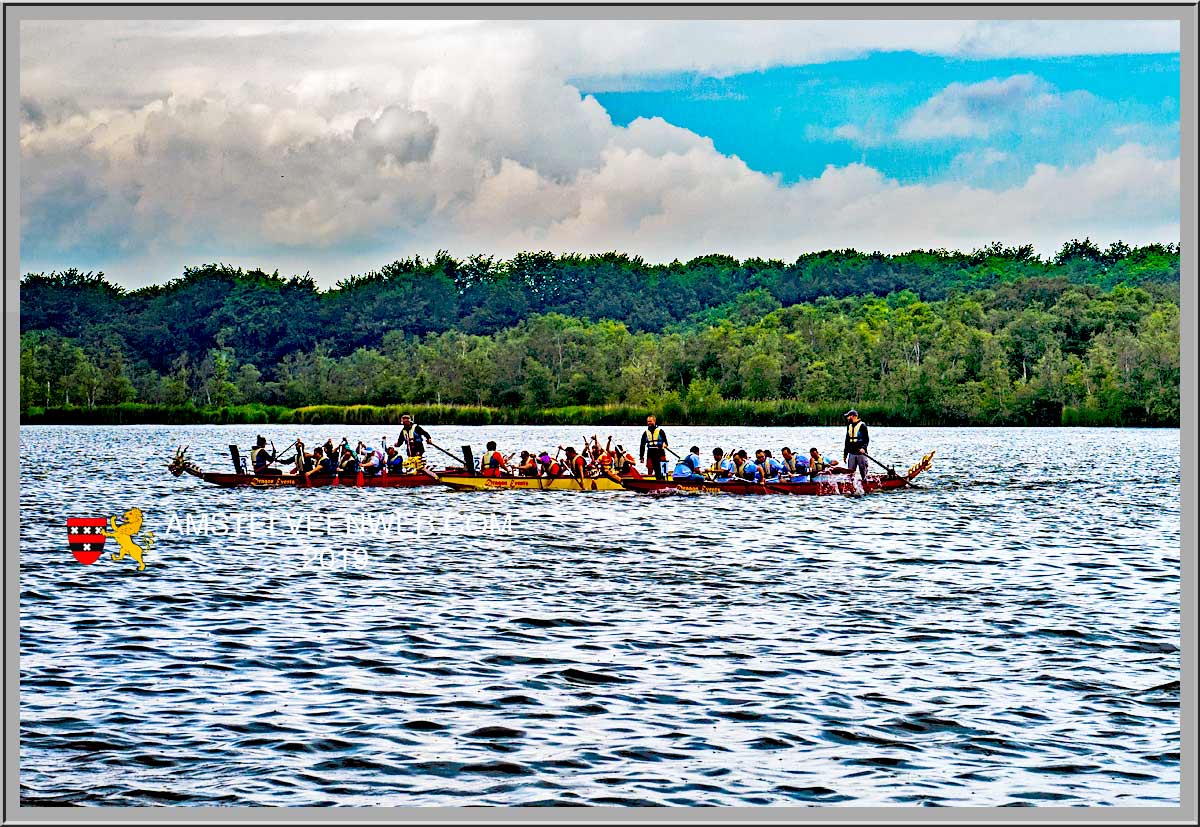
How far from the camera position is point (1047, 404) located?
69188 millimetres

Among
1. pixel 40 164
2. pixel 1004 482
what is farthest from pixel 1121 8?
pixel 40 164

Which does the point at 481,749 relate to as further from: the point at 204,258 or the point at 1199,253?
the point at 204,258

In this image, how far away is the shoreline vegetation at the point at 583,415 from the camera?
67812 millimetres

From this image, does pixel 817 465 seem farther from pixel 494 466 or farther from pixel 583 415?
pixel 583 415

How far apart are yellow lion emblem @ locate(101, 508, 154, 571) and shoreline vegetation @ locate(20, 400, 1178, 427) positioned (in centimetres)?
4566

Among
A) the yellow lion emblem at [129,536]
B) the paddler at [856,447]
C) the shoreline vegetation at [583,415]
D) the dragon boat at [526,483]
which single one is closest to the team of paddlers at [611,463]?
the paddler at [856,447]

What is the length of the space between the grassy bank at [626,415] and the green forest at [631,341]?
158 mm

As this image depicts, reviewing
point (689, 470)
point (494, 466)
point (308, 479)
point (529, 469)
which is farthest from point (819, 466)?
point (308, 479)

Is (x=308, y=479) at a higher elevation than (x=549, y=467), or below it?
below

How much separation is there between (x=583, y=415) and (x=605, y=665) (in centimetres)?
5881

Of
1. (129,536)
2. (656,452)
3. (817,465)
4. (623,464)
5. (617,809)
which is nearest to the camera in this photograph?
(617,809)

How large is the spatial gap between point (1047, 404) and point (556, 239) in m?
35.7

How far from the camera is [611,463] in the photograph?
27.5m

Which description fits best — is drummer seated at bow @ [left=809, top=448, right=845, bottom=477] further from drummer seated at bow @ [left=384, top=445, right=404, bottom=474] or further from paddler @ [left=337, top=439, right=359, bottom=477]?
paddler @ [left=337, top=439, right=359, bottom=477]
